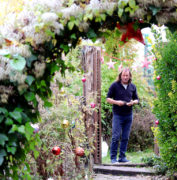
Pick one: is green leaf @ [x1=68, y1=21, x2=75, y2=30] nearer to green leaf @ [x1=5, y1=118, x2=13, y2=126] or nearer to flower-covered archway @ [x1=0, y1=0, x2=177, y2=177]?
flower-covered archway @ [x1=0, y1=0, x2=177, y2=177]

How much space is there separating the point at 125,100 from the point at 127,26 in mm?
3018

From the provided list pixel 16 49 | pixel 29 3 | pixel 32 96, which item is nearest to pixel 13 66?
pixel 16 49

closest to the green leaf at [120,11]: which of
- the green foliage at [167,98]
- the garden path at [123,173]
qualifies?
the green foliage at [167,98]

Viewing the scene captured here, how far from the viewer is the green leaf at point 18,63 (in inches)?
69.6

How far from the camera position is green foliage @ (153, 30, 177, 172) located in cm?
402

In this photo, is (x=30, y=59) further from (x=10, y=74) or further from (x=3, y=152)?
(x=3, y=152)

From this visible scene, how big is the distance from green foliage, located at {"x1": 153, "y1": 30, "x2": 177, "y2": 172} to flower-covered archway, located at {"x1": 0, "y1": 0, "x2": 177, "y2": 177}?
2092mm

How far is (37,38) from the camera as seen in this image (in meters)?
1.88

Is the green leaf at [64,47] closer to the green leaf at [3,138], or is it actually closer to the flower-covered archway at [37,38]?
the flower-covered archway at [37,38]

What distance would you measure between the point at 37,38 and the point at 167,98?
273cm

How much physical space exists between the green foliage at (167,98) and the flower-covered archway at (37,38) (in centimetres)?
209

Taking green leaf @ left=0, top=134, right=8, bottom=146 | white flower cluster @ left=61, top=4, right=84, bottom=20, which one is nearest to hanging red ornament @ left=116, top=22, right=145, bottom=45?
white flower cluster @ left=61, top=4, right=84, bottom=20

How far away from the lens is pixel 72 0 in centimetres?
198

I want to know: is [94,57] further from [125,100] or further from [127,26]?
[127,26]
